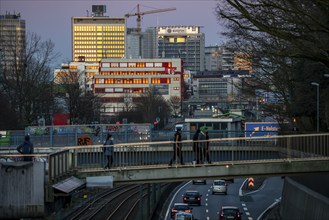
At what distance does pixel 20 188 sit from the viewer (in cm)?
2547

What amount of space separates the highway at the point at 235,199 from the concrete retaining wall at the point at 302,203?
19.6ft

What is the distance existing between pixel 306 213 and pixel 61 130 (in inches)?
705

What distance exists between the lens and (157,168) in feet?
97.6

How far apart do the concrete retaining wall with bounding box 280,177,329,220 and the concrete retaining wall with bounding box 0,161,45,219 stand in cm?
1457

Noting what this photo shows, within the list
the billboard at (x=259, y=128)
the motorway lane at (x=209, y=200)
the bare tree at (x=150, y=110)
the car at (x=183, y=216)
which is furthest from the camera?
the bare tree at (x=150, y=110)

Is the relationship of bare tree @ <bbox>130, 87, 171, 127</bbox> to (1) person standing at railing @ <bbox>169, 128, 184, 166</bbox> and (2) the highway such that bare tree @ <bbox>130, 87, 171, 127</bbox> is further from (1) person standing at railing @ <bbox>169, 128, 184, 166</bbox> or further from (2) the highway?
(1) person standing at railing @ <bbox>169, 128, 184, 166</bbox>

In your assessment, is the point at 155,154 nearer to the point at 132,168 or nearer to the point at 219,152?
the point at 219,152

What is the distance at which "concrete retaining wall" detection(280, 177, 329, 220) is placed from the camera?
36.7 metres

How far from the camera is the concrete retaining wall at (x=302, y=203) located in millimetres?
36656

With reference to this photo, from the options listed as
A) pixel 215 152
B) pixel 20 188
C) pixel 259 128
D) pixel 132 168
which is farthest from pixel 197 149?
pixel 259 128

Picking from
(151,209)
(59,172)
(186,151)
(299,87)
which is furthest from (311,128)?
(59,172)

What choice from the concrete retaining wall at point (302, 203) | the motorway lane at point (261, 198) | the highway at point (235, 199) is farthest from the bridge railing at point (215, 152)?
the motorway lane at point (261, 198)

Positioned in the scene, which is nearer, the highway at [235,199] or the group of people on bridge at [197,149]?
the group of people on bridge at [197,149]

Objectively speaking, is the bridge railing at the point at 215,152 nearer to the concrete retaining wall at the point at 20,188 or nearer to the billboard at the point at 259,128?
the concrete retaining wall at the point at 20,188
